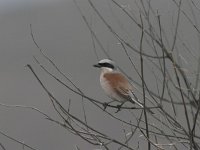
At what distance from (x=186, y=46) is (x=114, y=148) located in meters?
8.72

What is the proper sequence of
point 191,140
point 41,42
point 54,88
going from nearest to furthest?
point 191,140
point 54,88
point 41,42

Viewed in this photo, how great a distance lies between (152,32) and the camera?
3.88 metres

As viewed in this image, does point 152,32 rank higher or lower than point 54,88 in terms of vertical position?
lower

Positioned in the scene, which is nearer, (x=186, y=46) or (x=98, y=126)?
(x=186, y=46)

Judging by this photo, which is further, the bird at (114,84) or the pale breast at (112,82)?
the pale breast at (112,82)

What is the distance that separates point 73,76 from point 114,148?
4.88 meters

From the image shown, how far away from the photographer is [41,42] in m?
21.6

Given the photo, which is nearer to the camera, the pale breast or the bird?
the bird

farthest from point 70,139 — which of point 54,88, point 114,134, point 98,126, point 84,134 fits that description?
point 84,134

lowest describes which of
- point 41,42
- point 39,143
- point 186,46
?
point 186,46

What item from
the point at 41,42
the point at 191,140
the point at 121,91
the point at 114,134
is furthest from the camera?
the point at 41,42

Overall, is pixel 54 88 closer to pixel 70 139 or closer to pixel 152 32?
pixel 70 139

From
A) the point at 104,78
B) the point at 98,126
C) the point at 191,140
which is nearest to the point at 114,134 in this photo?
the point at 98,126

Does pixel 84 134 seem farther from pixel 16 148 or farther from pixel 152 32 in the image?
pixel 16 148
